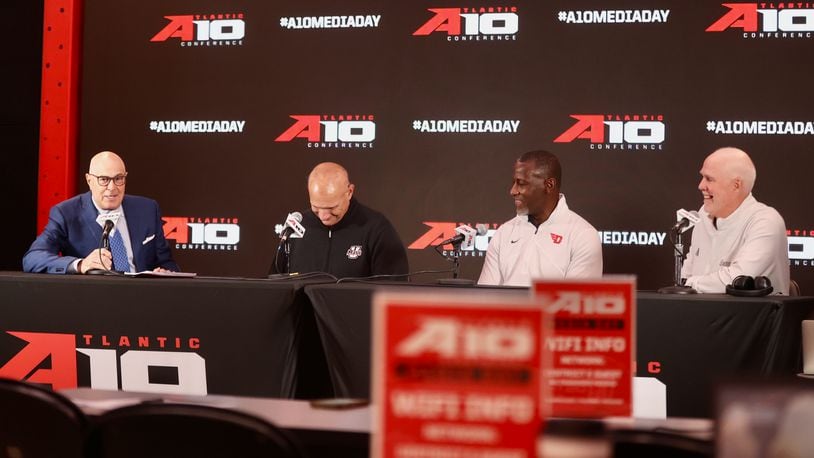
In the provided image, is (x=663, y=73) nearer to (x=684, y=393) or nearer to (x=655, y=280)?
(x=655, y=280)

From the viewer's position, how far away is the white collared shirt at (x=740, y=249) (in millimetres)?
3811

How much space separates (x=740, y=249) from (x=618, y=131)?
4.47 feet

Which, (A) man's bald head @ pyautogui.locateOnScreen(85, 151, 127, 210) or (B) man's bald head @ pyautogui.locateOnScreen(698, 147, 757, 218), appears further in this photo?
(A) man's bald head @ pyautogui.locateOnScreen(85, 151, 127, 210)

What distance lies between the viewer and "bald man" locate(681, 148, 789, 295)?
391cm

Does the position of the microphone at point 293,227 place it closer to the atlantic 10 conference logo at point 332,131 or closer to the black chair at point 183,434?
the atlantic 10 conference logo at point 332,131

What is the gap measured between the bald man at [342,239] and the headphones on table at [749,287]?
189cm

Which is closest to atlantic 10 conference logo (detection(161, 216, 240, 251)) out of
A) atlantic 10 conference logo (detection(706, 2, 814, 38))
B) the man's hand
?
the man's hand

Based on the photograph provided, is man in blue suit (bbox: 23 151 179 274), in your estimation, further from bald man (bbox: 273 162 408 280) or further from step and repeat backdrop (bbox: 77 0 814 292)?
step and repeat backdrop (bbox: 77 0 814 292)

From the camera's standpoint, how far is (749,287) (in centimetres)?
319

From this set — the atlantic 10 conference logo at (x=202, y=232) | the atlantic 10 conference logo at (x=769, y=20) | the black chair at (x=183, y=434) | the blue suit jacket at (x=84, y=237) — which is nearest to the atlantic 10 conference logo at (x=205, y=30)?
the atlantic 10 conference logo at (x=202, y=232)

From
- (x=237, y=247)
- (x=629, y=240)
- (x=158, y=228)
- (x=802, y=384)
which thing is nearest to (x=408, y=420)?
(x=802, y=384)

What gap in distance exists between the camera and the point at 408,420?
3.56ft

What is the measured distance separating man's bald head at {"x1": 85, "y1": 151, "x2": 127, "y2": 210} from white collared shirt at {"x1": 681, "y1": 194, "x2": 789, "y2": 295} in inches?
105

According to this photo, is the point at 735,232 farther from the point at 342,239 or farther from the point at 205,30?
the point at 205,30
